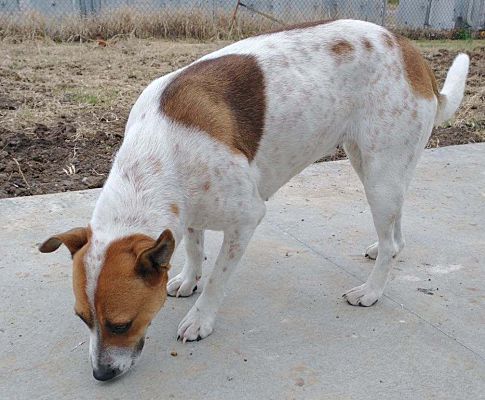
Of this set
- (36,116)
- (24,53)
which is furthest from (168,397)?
(24,53)

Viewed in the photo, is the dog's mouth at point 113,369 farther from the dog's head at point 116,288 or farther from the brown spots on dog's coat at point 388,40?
the brown spots on dog's coat at point 388,40

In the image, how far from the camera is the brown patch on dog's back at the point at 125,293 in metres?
2.67

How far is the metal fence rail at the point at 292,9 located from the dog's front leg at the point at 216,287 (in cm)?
1058

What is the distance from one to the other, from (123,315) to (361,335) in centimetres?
139

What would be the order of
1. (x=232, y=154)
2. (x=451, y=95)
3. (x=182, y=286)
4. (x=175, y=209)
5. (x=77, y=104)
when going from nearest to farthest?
(x=175, y=209)
(x=232, y=154)
(x=182, y=286)
(x=451, y=95)
(x=77, y=104)

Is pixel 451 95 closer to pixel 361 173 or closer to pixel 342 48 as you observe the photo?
pixel 361 173

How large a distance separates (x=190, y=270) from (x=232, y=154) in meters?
0.93

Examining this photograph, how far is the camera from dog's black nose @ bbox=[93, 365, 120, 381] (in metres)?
2.85

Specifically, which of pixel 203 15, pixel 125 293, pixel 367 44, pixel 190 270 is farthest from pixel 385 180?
pixel 203 15

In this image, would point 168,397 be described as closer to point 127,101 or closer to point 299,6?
point 127,101

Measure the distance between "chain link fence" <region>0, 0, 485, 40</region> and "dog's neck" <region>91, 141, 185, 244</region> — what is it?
10.2 meters

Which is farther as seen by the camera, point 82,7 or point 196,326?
point 82,7

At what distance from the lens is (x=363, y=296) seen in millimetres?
3766

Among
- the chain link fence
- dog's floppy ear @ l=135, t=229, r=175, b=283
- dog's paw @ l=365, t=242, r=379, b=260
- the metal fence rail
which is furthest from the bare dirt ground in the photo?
dog's floppy ear @ l=135, t=229, r=175, b=283
